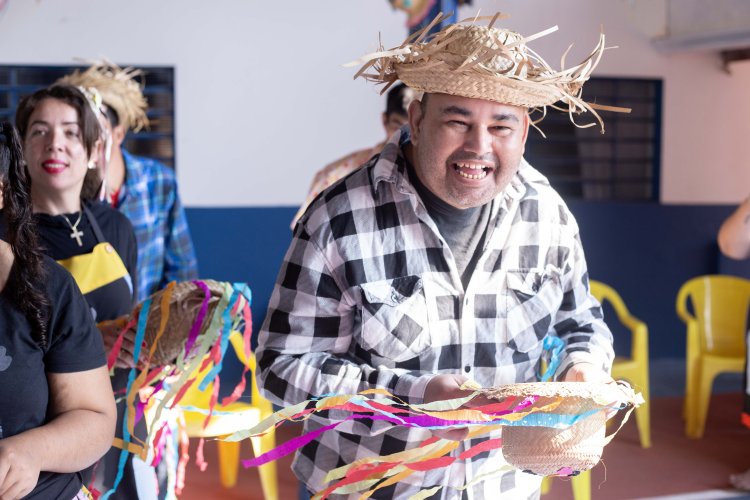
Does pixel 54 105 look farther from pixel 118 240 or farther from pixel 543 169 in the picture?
pixel 543 169

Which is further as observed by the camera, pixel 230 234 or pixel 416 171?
pixel 230 234

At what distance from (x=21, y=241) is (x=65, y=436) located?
1.13 ft

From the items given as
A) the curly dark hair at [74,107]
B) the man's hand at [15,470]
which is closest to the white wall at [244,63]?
the curly dark hair at [74,107]

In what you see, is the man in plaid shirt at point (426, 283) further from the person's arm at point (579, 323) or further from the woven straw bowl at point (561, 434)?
the woven straw bowl at point (561, 434)

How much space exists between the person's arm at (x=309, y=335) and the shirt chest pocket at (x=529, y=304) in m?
0.23

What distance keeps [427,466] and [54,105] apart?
154 cm

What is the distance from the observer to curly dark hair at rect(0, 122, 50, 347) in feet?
4.94

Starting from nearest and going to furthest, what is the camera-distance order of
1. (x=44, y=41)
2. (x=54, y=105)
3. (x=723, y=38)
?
(x=54, y=105), (x=44, y=41), (x=723, y=38)

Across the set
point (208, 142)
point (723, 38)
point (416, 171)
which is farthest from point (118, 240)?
point (723, 38)

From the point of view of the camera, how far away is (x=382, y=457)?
1727mm

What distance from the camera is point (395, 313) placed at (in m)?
1.79

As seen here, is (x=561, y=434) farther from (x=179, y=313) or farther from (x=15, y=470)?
(x=179, y=313)

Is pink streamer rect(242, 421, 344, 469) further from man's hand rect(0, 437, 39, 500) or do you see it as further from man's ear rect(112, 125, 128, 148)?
man's ear rect(112, 125, 128, 148)

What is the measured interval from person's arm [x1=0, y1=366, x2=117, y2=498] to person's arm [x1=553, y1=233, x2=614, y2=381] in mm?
910
